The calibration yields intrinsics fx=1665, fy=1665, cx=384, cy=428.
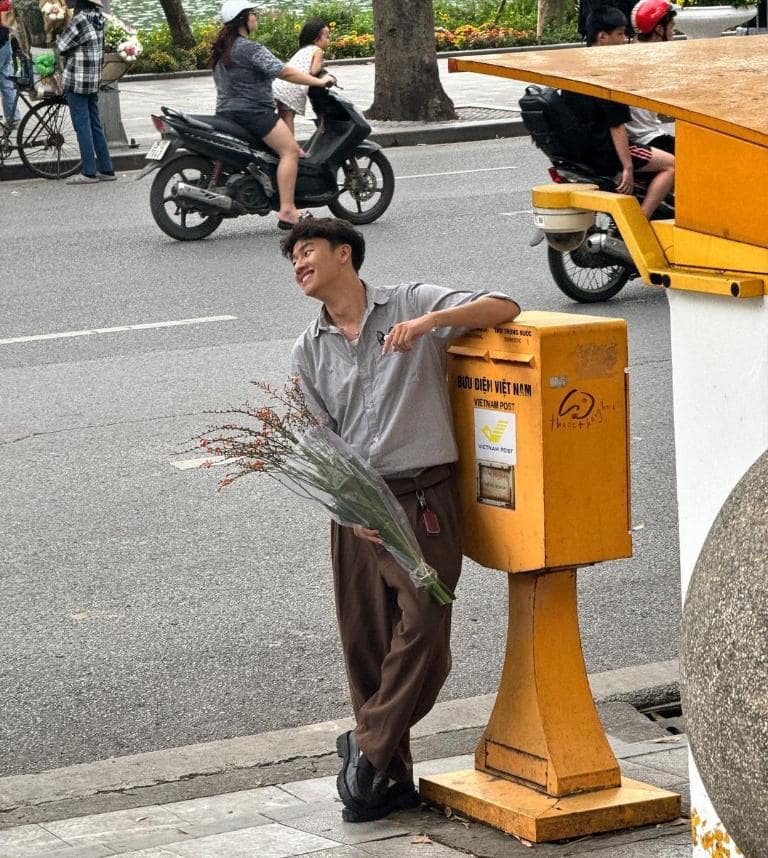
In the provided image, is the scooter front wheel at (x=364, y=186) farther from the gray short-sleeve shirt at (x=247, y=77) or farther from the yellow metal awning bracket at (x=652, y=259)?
the yellow metal awning bracket at (x=652, y=259)

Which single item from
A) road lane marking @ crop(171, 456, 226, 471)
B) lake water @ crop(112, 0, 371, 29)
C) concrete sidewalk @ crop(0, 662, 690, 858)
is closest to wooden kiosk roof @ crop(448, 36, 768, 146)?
concrete sidewalk @ crop(0, 662, 690, 858)

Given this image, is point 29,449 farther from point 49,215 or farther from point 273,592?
point 49,215

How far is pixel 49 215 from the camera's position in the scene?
15.5 metres

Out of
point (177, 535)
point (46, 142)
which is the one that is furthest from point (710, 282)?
point (46, 142)

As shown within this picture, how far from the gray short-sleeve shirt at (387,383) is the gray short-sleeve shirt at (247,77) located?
899 cm

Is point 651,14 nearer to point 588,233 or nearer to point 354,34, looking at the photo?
point 588,233

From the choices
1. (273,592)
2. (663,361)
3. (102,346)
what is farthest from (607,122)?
(273,592)

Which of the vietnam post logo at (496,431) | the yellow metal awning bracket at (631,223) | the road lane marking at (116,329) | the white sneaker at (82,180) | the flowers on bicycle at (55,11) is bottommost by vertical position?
the road lane marking at (116,329)

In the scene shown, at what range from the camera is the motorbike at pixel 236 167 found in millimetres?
13219

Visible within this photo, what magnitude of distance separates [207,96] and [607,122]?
1571 centimetres

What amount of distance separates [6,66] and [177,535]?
48.4 feet

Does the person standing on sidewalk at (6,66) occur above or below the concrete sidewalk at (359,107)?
above

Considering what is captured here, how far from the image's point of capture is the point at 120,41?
18.4m

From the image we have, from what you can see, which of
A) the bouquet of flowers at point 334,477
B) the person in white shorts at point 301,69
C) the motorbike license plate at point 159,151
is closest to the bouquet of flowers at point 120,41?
the person in white shorts at point 301,69
